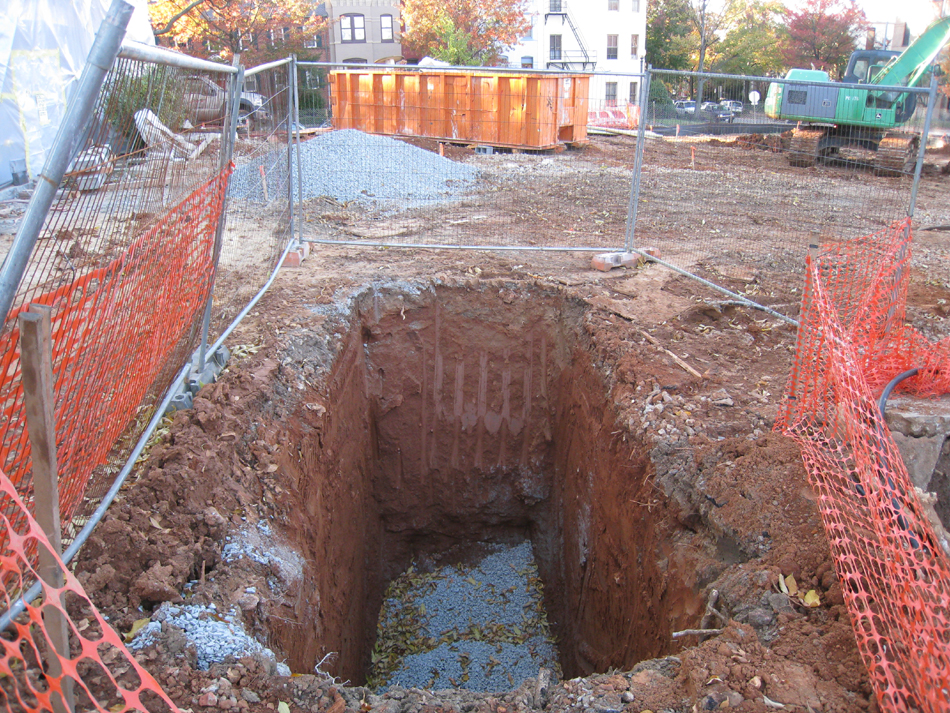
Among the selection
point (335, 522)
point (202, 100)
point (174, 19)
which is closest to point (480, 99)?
point (335, 522)

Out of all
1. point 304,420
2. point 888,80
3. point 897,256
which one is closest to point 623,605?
point 304,420

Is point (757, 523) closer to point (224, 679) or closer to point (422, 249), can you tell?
point (224, 679)

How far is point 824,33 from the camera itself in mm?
36562

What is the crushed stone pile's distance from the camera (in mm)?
6930

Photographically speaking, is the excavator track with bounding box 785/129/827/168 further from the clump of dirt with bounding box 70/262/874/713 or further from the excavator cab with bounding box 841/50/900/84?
the clump of dirt with bounding box 70/262/874/713

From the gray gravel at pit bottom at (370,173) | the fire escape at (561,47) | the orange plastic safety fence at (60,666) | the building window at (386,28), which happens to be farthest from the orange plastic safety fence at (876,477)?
the building window at (386,28)

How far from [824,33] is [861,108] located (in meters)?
23.9

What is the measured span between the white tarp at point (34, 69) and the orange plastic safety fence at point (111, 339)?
34.5 feet

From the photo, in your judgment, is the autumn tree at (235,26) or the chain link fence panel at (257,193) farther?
the autumn tree at (235,26)

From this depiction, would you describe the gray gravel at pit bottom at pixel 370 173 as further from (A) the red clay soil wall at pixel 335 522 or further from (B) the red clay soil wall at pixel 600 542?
(B) the red clay soil wall at pixel 600 542

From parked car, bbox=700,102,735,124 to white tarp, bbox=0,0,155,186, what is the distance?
1167 centimetres

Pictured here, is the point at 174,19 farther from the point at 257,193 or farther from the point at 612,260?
the point at 612,260

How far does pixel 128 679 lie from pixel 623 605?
370 cm

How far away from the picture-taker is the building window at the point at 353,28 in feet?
127
